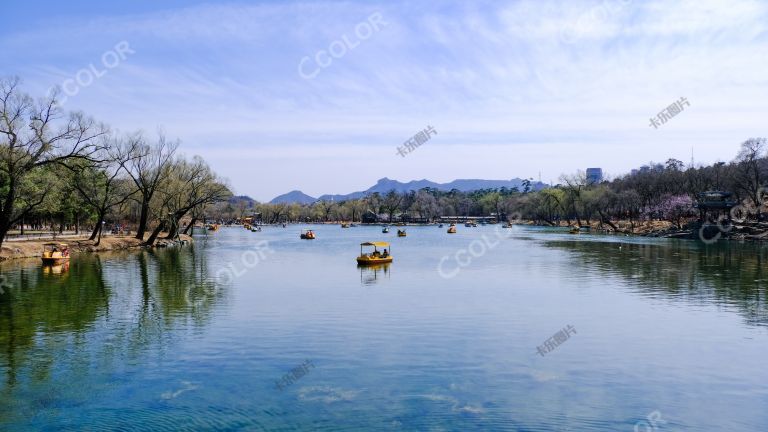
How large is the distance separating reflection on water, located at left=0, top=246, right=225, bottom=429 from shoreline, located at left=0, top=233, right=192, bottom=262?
4.87 metres

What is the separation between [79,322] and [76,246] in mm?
42617

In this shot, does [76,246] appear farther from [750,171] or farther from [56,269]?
[750,171]

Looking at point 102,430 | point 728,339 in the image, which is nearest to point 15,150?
point 102,430

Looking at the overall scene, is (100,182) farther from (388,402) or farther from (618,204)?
(618,204)

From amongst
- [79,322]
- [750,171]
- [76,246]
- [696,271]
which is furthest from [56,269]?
[750,171]

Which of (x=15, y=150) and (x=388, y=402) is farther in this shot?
(x=15, y=150)

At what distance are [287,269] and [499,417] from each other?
35.4 m

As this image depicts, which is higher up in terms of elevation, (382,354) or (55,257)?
(55,257)

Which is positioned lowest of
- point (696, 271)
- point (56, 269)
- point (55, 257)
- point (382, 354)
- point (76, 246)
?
point (382, 354)

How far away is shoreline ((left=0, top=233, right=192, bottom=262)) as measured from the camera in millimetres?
51406

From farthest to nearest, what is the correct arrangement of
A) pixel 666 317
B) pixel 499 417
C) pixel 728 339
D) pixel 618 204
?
pixel 618 204, pixel 666 317, pixel 728 339, pixel 499 417

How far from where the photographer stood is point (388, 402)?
14625 mm

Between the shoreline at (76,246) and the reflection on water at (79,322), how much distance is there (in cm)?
487

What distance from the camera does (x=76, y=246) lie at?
61844 millimetres
